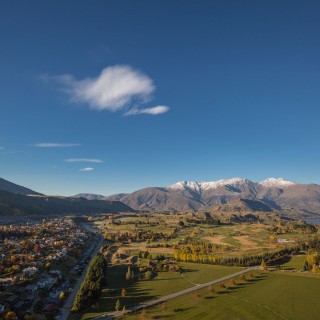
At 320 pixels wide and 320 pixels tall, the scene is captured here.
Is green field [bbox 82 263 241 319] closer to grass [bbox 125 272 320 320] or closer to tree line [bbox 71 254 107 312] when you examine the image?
tree line [bbox 71 254 107 312]

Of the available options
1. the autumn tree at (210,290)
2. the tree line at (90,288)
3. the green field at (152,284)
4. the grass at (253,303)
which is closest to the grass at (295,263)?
the grass at (253,303)

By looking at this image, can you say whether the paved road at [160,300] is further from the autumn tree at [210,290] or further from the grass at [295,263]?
the grass at [295,263]

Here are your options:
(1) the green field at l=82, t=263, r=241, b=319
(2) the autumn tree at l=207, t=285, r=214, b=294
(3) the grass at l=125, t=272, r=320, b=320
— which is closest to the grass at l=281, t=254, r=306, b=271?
(3) the grass at l=125, t=272, r=320, b=320

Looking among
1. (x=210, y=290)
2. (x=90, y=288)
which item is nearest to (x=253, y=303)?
(x=210, y=290)

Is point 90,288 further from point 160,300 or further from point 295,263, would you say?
point 295,263

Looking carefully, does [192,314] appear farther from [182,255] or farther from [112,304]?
[182,255]

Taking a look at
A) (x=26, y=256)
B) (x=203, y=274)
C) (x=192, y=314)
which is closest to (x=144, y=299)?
(x=192, y=314)
